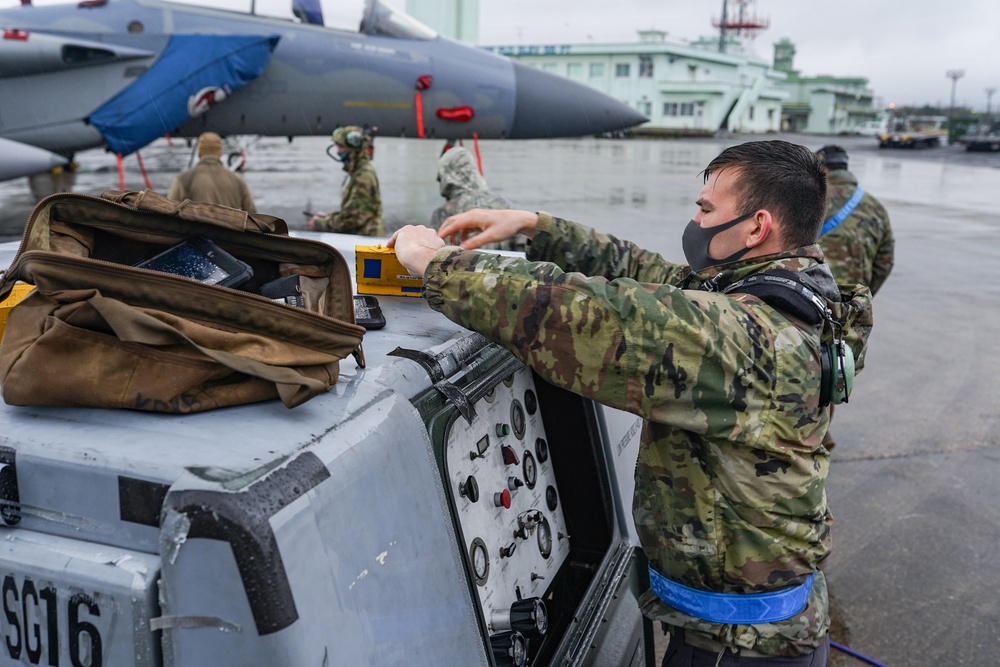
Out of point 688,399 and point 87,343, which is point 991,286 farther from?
point 87,343

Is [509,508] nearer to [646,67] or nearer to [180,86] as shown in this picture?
[180,86]

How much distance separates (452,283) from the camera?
5.57 feet

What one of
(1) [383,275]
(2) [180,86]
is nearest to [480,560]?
(1) [383,275]

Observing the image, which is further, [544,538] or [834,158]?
[834,158]

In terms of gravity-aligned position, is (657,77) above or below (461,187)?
above

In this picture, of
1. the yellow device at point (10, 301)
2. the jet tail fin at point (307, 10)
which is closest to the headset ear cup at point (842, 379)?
the yellow device at point (10, 301)

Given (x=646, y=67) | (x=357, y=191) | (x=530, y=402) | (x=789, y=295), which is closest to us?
(x=789, y=295)

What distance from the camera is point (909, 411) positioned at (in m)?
6.11

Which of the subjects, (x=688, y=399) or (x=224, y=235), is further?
(x=224, y=235)

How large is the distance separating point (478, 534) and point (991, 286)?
1045cm

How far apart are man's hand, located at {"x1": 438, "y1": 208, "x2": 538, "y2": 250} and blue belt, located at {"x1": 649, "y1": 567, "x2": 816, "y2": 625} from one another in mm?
960

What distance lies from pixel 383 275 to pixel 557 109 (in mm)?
10651

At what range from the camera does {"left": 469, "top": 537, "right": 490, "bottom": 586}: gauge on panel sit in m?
1.81

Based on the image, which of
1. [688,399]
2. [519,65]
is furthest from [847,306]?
[519,65]
